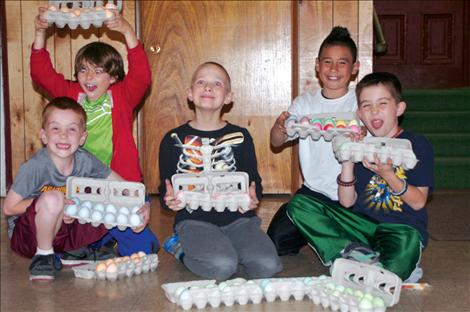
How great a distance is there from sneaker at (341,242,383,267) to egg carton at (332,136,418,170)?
0.32 metres

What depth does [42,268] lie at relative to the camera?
2.10 meters

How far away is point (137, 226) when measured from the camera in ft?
6.86

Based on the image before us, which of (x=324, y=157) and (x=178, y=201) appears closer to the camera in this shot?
(x=178, y=201)

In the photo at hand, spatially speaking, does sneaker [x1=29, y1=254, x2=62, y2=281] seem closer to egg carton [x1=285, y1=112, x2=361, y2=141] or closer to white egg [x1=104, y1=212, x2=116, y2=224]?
white egg [x1=104, y1=212, x2=116, y2=224]

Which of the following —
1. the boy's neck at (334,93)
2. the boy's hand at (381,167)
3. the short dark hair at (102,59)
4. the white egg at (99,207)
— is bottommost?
the white egg at (99,207)

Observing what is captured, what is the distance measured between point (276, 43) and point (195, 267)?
176 centimetres

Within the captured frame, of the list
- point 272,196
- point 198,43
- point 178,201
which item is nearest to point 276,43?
point 198,43

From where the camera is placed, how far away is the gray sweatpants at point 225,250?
2.12m

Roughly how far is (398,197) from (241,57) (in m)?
1.73

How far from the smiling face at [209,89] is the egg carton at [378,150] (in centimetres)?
44

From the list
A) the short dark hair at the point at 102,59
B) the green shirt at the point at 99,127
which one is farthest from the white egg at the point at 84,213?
the short dark hair at the point at 102,59

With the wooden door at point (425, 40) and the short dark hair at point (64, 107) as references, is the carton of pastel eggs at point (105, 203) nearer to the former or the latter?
the short dark hair at point (64, 107)

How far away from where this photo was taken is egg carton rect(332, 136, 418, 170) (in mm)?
1922

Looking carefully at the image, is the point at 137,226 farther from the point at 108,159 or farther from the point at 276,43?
the point at 276,43
